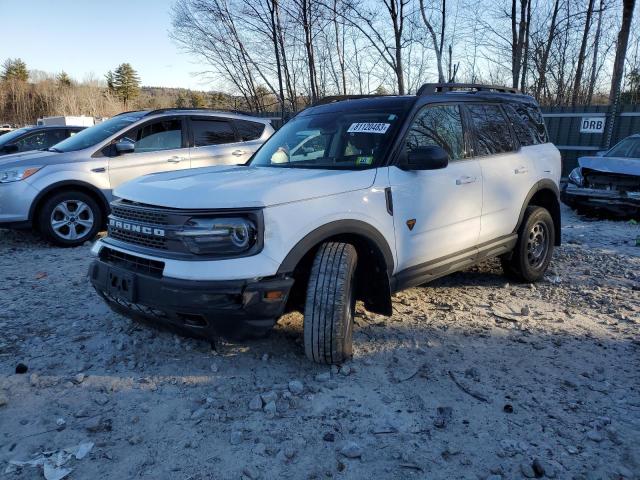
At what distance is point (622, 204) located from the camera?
7926mm

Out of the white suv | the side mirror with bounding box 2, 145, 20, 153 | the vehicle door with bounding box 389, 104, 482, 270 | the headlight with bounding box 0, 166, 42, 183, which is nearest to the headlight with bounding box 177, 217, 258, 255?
the white suv

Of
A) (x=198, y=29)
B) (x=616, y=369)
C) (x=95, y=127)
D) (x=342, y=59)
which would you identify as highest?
(x=198, y=29)

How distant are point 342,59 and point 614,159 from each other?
37.7 feet

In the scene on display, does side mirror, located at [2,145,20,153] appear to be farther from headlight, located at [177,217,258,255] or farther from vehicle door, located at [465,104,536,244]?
vehicle door, located at [465,104,536,244]

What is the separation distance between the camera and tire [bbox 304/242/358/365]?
2895mm

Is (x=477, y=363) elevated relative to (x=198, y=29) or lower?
lower

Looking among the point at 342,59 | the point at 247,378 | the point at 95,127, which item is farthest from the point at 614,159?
the point at 342,59

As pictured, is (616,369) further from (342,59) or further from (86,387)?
(342,59)

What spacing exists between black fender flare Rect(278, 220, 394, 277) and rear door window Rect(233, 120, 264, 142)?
5130 millimetres

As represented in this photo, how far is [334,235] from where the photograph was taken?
3.10 meters

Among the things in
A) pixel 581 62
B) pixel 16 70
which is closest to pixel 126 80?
pixel 16 70

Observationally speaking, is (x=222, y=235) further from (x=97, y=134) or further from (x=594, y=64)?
(x=594, y=64)

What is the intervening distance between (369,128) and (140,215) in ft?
5.75

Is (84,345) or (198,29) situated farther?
(198,29)
